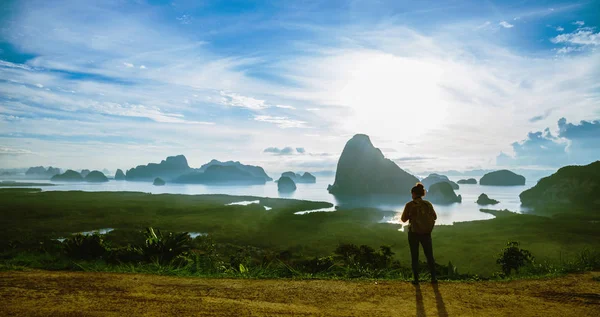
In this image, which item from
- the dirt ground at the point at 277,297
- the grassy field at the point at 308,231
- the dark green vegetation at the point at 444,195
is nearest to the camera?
the dirt ground at the point at 277,297

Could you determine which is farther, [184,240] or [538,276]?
[184,240]

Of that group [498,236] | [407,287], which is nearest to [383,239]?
[498,236]

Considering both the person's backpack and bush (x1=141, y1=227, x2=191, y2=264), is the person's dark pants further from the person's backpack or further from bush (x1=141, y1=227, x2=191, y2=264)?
bush (x1=141, y1=227, x2=191, y2=264)

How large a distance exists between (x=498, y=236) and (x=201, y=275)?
5176 cm

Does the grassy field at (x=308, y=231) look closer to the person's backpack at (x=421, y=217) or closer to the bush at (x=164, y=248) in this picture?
the bush at (x=164, y=248)

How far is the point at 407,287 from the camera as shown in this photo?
26.3ft

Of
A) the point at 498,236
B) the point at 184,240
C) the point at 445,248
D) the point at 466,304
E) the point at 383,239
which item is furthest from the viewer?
the point at 498,236

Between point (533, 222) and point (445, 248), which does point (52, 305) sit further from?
point (533, 222)

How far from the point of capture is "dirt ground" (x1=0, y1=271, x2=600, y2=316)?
629 centimetres

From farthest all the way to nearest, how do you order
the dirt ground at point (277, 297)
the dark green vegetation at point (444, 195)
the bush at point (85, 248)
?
the dark green vegetation at point (444, 195)
the bush at point (85, 248)
the dirt ground at point (277, 297)

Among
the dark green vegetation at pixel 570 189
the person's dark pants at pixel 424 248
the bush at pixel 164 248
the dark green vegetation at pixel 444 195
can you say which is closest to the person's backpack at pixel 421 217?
the person's dark pants at pixel 424 248

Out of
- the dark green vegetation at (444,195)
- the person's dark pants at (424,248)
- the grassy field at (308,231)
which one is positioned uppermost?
the person's dark pants at (424,248)

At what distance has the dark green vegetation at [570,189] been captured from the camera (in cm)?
9381

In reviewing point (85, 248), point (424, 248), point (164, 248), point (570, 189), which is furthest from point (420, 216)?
point (570, 189)
